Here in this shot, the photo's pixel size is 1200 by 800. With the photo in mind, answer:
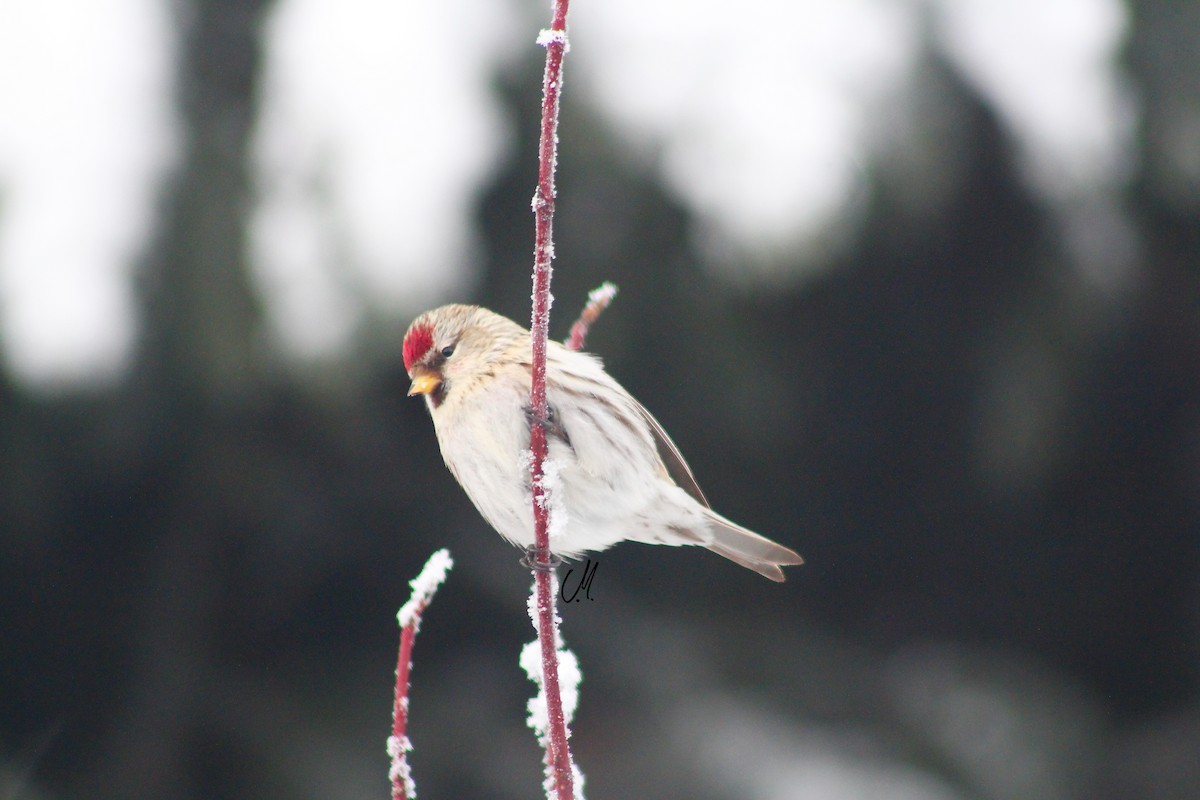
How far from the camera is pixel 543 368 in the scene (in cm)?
71

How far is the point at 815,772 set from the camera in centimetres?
Result: 221

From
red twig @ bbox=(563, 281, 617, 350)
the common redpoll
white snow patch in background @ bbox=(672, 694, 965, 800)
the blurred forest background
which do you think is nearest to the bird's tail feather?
the common redpoll

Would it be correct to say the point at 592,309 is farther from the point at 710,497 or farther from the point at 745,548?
the point at 710,497

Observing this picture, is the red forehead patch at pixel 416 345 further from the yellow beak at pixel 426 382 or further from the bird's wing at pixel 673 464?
the bird's wing at pixel 673 464

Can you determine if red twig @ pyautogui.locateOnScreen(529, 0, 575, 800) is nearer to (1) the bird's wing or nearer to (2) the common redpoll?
(2) the common redpoll

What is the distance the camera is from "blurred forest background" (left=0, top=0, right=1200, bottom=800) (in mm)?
2064

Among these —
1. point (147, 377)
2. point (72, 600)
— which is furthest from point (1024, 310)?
point (72, 600)

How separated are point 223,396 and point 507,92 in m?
0.85

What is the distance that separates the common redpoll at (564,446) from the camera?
1230 mm

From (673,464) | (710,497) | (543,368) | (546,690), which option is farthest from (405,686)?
A: (710,497)

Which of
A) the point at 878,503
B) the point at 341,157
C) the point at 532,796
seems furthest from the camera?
the point at 878,503

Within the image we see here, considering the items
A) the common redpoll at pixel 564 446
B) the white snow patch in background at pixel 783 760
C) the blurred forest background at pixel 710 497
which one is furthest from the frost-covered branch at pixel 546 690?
the white snow patch in background at pixel 783 760

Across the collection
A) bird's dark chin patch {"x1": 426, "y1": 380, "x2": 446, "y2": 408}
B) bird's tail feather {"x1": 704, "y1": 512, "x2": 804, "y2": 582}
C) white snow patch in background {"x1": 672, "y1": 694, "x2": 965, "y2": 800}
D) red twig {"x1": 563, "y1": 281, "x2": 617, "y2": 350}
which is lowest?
white snow patch in background {"x1": 672, "y1": 694, "x2": 965, "y2": 800}

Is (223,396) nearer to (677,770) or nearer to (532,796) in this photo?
(532,796)
